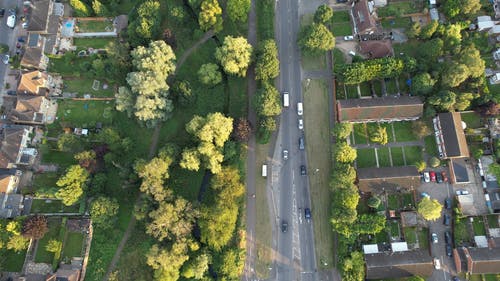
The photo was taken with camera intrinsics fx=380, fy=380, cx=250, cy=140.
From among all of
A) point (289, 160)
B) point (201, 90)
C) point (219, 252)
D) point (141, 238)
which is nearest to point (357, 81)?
point (289, 160)

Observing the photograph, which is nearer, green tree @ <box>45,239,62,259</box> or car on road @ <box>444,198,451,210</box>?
green tree @ <box>45,239,62,259</box>

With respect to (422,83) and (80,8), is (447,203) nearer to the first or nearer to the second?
(422,83)

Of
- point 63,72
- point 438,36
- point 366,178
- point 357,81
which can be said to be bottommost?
point 366,178

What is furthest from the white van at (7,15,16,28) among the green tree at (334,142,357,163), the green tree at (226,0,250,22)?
the green tree at (334,142,357,163)

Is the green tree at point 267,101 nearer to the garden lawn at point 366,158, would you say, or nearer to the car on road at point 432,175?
the garden lawn at point 366,158

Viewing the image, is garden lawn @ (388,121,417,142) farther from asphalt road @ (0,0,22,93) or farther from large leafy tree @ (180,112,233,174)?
asphalt road @ (0,0,22,93)

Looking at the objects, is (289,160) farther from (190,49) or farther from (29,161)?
(29,161)
